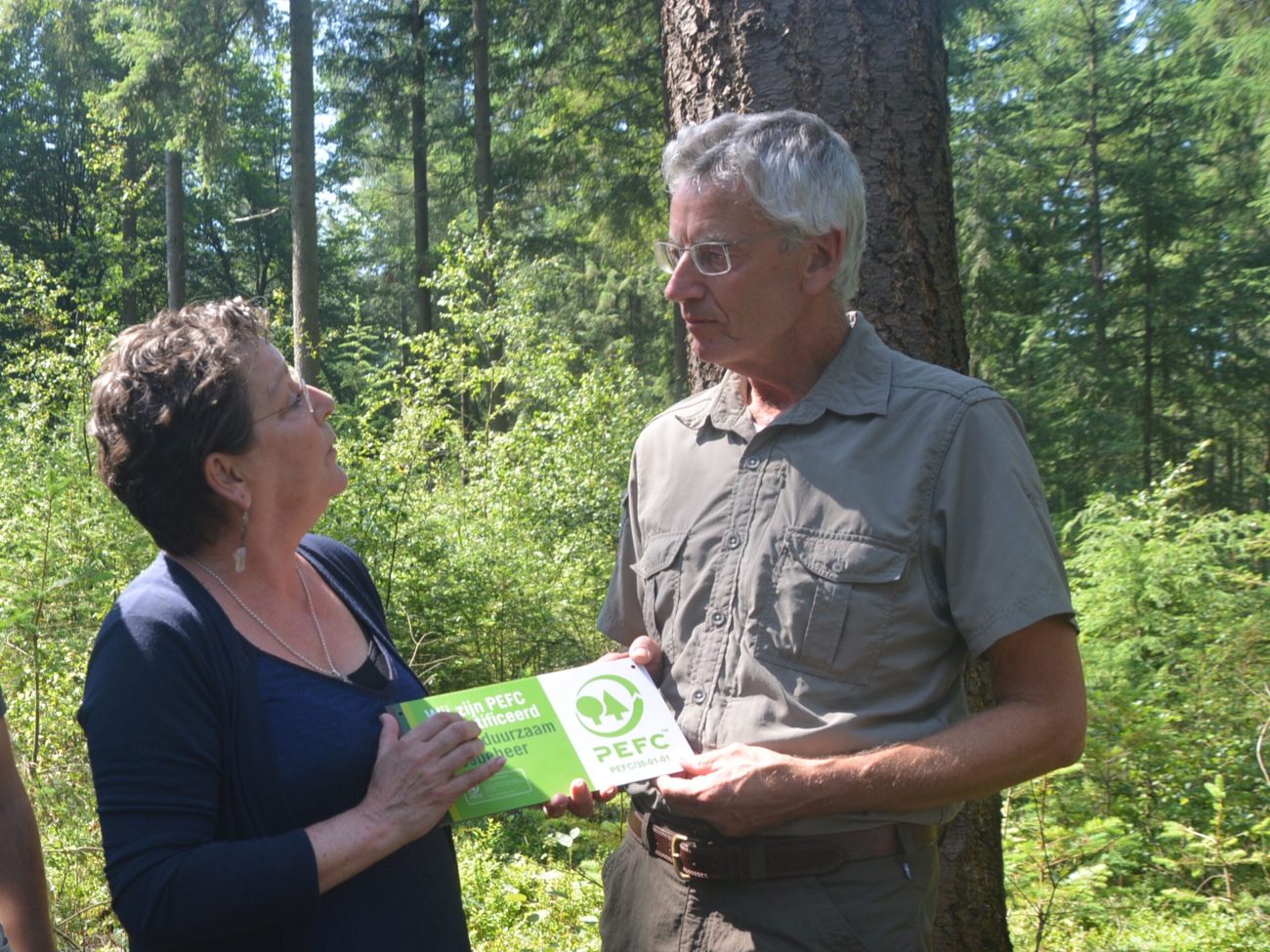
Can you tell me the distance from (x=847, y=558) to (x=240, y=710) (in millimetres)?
1121

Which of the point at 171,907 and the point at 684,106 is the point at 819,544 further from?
the point at 684,106

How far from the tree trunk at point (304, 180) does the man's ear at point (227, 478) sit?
11.6 m

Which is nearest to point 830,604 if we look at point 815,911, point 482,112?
point 815,911

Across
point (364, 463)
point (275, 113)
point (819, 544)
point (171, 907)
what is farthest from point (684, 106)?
point (275, 113)

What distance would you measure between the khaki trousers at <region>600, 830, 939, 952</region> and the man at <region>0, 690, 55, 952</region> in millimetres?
1180

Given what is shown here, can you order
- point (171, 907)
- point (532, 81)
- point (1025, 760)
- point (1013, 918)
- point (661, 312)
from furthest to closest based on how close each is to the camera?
point (661, 312), point (532, 81), point (1013, 918), point (1025, 760), point (171, 907)

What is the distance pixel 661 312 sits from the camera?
70.7 ft

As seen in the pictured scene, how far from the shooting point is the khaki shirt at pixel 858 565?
75.0 inches

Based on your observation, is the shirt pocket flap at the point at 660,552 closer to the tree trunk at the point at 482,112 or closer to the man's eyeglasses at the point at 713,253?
the man's eyeglasses at the point at 713,253

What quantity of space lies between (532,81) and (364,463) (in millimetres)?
12026

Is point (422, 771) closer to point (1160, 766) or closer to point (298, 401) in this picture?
point (298, 401)

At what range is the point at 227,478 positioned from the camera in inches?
81.4

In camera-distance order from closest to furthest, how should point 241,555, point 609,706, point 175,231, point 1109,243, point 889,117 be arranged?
point 241,555 < point 609,706 < point 889,117 < point 1109,243 < point 175,231

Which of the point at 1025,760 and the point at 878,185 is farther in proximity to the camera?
the point at 878,185
